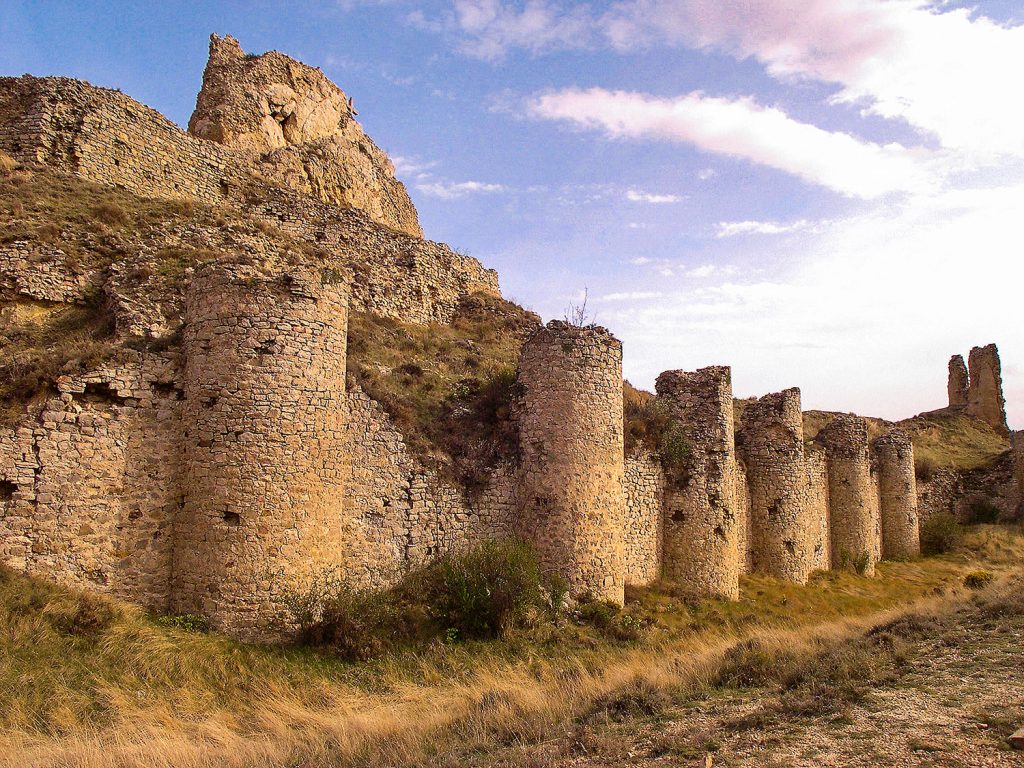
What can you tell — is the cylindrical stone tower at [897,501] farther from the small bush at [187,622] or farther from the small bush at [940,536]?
the small bush at [187,622]

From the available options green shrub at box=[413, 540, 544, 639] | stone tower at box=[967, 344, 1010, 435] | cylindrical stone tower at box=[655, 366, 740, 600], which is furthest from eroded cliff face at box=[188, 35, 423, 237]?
stone tower at box=[967, 344, 1010, 435]

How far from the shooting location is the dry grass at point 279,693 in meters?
8.19

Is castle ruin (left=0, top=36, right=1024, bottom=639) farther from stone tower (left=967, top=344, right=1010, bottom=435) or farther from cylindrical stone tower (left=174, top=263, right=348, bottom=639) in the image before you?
stone tower (left=967, top=344, right=1010, bottom=435)

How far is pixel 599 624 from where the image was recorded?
14.4m

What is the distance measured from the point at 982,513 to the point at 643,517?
22.4m

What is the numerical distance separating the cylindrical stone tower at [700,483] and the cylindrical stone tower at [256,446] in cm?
861

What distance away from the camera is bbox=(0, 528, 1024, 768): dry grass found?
8188 millimetres

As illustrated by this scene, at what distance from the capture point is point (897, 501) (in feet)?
93.2

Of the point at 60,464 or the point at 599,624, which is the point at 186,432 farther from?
the point at 599,624

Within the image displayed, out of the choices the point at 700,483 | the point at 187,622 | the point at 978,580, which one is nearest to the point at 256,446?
the point at 187,622

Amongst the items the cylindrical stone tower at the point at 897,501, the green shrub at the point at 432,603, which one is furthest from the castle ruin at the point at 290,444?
the cylindrical stone tower at the point at 897,501

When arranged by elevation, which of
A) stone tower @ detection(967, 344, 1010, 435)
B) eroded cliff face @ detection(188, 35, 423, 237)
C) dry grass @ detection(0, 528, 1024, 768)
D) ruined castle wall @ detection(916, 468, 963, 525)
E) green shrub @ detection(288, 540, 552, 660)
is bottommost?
dry grass @ detection(0, 528, 1024, 768)

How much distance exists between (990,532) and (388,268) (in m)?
24.8

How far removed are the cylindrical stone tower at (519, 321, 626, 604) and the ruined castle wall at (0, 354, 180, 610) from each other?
656cm
